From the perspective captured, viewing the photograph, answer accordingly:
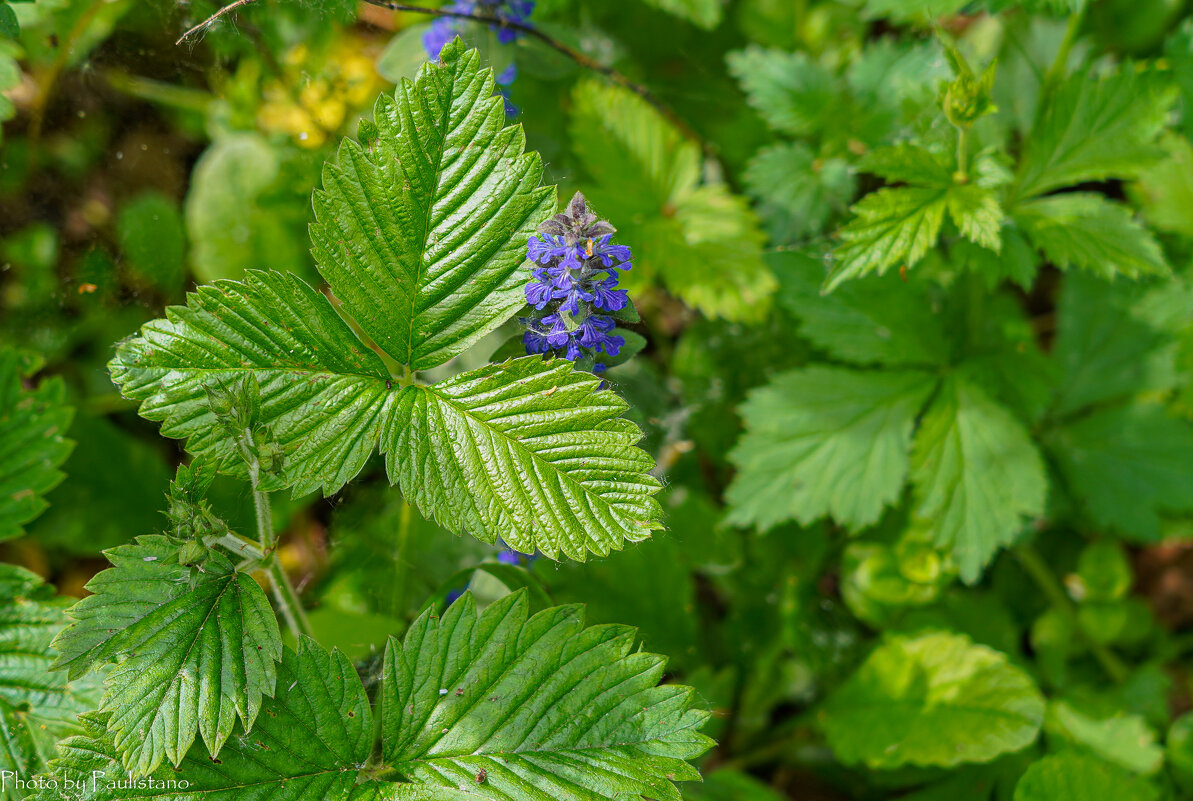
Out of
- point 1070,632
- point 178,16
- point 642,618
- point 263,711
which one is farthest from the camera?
point 1070,632

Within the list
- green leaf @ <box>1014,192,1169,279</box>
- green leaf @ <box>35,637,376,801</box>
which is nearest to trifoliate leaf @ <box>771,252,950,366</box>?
green leaf @ <box>1014,192,1169,279</box>

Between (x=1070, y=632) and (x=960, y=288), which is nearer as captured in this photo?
(x=960, y=288)

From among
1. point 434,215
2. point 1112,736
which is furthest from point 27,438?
point 1112,736

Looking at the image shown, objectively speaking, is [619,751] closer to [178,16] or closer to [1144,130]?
[1144,130]

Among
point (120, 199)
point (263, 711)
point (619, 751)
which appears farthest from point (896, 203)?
point (120, 199)

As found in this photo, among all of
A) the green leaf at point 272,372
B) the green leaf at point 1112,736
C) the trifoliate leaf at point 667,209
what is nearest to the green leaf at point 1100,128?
the trifoliate leaf at point 667,209

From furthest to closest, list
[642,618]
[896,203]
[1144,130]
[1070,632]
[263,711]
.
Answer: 1. [1070,632]
2. [642,618]
3. [1144,130]
4. [896,203]
5. [263,711]

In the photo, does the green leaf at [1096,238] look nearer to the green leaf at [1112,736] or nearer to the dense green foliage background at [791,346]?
the dense green foliage background at [791,346]
